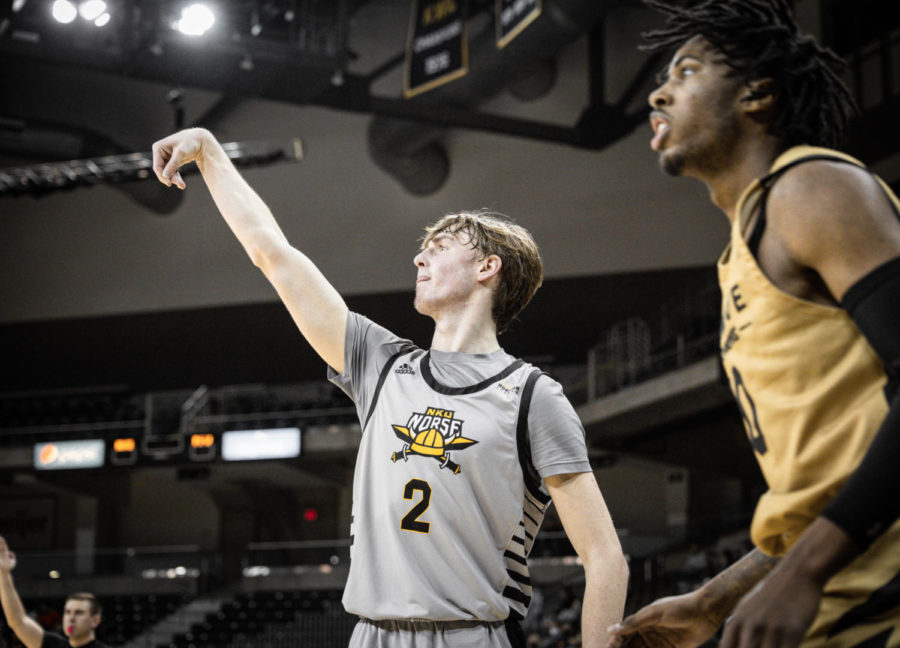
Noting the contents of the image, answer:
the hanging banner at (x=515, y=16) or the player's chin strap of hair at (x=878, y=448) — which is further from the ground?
the hanging banner at (x=515, y=16)

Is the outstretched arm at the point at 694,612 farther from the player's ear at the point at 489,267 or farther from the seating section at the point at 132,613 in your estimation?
the seating section at the point at 132,613

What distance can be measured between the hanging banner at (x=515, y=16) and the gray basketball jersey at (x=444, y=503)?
9651mm

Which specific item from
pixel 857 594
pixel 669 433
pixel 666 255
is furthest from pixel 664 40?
pixel 669 433

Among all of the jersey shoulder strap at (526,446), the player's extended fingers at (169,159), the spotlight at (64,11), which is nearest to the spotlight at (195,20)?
the spotlight at (64,11)

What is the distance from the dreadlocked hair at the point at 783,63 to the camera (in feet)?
5.62

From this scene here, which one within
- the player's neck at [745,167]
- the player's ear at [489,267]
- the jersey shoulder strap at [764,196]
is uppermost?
the player's ear at [489,267]

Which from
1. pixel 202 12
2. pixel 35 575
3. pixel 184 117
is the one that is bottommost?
pixel 35 575

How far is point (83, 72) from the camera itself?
2022cm

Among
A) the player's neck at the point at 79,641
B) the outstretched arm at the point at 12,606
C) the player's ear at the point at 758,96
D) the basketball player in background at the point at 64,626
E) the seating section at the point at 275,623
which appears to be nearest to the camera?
the player's ear at the point at 758,96

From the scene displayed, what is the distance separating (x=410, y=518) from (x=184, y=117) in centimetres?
1915

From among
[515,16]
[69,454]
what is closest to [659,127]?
[515,16]

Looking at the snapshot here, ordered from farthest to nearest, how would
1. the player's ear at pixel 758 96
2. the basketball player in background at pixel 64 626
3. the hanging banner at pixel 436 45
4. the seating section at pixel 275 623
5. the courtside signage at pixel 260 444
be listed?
the courtside signage at pixel 260 444 → the seating section at pixel 275 623 → the hanging banner at pixel 436 45 → the basketball player in background at pixel 64 626 → the player's ear at pixel 758 96

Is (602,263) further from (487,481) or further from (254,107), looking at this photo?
(487,481)

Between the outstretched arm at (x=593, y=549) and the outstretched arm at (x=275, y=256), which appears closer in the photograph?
the outstretched arm at (x=593, y=549)
